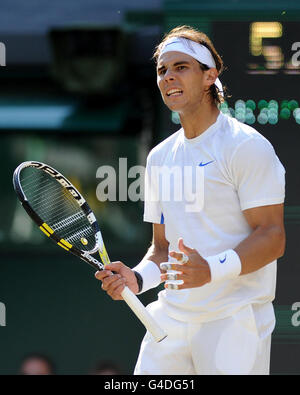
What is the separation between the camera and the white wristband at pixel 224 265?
3.36 metres

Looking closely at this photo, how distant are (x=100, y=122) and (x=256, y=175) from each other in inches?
114

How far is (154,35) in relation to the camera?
20.1 ft

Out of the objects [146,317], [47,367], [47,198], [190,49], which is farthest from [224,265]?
[47,367]

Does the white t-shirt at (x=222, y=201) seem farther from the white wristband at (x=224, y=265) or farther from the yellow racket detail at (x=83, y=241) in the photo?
the yellow racket detail at (x=83, y=241)

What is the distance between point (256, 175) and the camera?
348cm

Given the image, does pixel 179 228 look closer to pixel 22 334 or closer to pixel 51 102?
pixel 22 334

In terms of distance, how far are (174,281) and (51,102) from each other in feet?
10.5

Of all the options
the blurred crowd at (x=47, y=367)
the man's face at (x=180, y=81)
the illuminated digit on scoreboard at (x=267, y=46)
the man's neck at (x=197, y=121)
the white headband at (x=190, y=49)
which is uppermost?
the illuminated digit on scoreboard at (x=267, y=46)

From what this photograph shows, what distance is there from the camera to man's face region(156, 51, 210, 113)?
3.66m

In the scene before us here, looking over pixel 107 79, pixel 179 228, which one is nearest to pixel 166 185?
pixel 179 228

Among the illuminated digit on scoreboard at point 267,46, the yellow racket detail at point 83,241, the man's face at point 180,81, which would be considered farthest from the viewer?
the illuminated digit on scoreboard at point 267,46

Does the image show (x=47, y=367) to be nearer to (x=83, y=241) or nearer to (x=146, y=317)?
(x=83, y=241)

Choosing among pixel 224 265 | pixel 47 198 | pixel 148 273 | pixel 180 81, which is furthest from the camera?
pixel 47 198

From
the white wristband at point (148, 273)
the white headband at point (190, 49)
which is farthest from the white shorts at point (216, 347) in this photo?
the white headband at point (190, 49)
